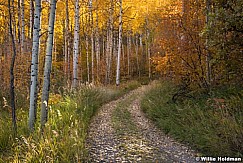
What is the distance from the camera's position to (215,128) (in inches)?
210

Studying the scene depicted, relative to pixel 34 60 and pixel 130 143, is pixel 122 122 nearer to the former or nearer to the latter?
pixel 130 143

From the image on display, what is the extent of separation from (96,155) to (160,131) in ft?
9.20

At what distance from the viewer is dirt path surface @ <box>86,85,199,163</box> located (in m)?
4.52

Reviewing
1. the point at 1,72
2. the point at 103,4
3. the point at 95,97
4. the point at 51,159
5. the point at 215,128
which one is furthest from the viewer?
the point at 103,4

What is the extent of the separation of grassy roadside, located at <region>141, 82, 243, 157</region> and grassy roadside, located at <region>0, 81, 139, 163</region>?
2.34 m

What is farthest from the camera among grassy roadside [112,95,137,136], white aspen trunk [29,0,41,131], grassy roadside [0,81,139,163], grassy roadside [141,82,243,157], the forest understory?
grassy roadside [112,95,137,136]

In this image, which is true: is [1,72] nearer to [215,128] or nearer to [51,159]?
[51,159]

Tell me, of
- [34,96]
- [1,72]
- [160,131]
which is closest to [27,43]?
[1,72]

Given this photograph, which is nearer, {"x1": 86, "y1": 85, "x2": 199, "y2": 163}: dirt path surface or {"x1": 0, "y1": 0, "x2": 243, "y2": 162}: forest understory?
{"x1": 86, "y1": 85, "x2": 199, "y2": 163}: dirt path surface

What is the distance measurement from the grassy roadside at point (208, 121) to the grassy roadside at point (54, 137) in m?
2.34

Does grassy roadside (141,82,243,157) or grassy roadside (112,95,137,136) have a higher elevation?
grassy roadside (141,82,243,157)

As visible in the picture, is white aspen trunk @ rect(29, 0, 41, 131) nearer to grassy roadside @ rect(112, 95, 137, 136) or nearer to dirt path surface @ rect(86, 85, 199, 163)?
dirt path surface @ rect(86, 85, 199, 163)

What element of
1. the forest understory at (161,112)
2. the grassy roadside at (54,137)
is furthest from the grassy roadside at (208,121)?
the grassy roadside at (54,137)

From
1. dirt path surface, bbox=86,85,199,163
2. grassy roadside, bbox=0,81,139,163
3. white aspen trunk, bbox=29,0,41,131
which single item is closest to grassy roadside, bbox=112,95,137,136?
dirt path surface, bbox=86,85,199,163
